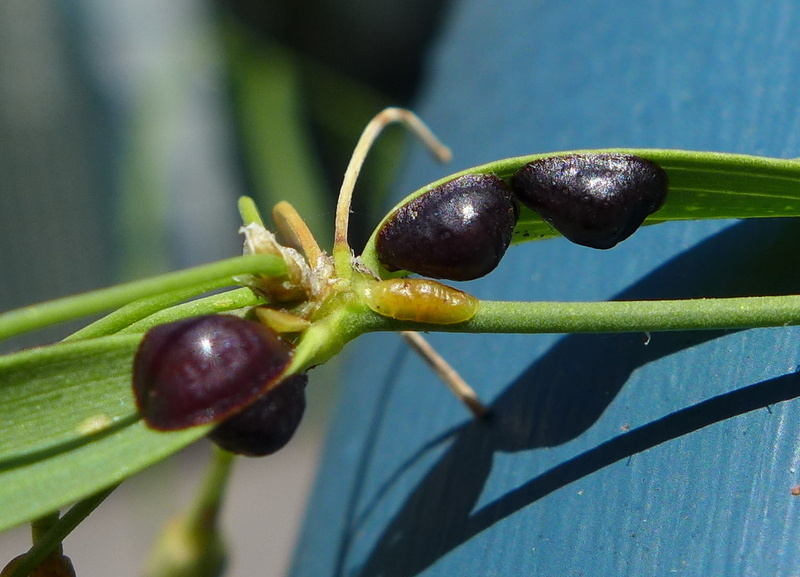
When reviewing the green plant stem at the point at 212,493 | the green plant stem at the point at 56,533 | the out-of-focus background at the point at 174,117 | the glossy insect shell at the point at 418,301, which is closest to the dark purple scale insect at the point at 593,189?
the glossy insect shell at the point at 418,301

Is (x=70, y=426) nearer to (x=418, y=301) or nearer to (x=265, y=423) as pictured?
(x=265, y=423)

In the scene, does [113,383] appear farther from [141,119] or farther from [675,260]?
[141,119]

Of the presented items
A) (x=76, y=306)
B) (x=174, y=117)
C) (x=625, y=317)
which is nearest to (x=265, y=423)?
(x=76, y=306)

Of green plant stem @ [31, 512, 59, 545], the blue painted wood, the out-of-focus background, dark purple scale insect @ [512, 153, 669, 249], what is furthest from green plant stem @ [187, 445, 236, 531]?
the out-of-focus background

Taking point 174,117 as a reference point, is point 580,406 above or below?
above

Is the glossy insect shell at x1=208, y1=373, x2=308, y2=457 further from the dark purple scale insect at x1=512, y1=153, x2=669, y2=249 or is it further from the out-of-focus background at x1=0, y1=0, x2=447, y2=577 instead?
the out-of-focus background at x1=0, y1=0, x2=447, y2=577
